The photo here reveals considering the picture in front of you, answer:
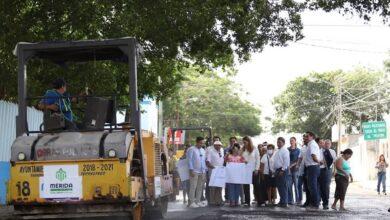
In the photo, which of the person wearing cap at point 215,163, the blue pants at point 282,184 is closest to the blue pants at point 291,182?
the blue pants at point 282,184

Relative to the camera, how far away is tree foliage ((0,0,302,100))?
47.3ft

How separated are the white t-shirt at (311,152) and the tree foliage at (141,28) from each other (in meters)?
2.56

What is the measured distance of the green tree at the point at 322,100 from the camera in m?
68.1

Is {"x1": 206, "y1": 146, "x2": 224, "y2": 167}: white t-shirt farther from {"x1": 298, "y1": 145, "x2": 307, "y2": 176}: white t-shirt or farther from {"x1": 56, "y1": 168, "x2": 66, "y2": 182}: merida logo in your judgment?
{"x1": 56, "y1": 168, "x2": 66, "y2": 182}: merida logo

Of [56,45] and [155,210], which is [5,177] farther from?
[56,45]

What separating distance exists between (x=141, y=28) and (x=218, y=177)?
4.86 m

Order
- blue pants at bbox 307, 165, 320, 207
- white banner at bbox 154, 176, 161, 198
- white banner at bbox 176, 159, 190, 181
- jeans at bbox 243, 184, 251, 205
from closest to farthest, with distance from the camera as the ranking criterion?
1. white banner at bbox 154, 176, 161, 198
2. blue pants at bbox 307, 165, 320, 207
3. jeans at bbox 243, 184, 251, 205
4. white banner at bbox 176, 159, 190, 181

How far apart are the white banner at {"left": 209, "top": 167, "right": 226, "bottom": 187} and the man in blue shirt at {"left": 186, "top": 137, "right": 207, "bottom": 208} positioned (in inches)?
15.2

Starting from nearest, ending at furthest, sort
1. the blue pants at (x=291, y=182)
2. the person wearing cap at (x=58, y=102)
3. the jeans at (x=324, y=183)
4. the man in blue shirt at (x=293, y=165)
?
the person wearing cap at (x=58, y=102) → the jeans at (x=324, y=183) → the man in blue shirt at (x=293, y=165) → the blue pants at (x=291, y=182)

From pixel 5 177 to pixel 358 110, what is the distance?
181 feet

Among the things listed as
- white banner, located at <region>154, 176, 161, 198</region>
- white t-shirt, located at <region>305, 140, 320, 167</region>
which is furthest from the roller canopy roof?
white t-shirt, located at <region>305, 140, 320, 167</region>

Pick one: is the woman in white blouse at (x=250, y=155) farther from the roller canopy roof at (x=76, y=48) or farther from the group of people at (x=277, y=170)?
the roller canopy roof at (x=76, y=48)

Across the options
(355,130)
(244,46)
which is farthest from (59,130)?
(355,130)

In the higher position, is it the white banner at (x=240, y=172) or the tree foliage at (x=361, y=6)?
the tree foliage at (x=361, y=6)
